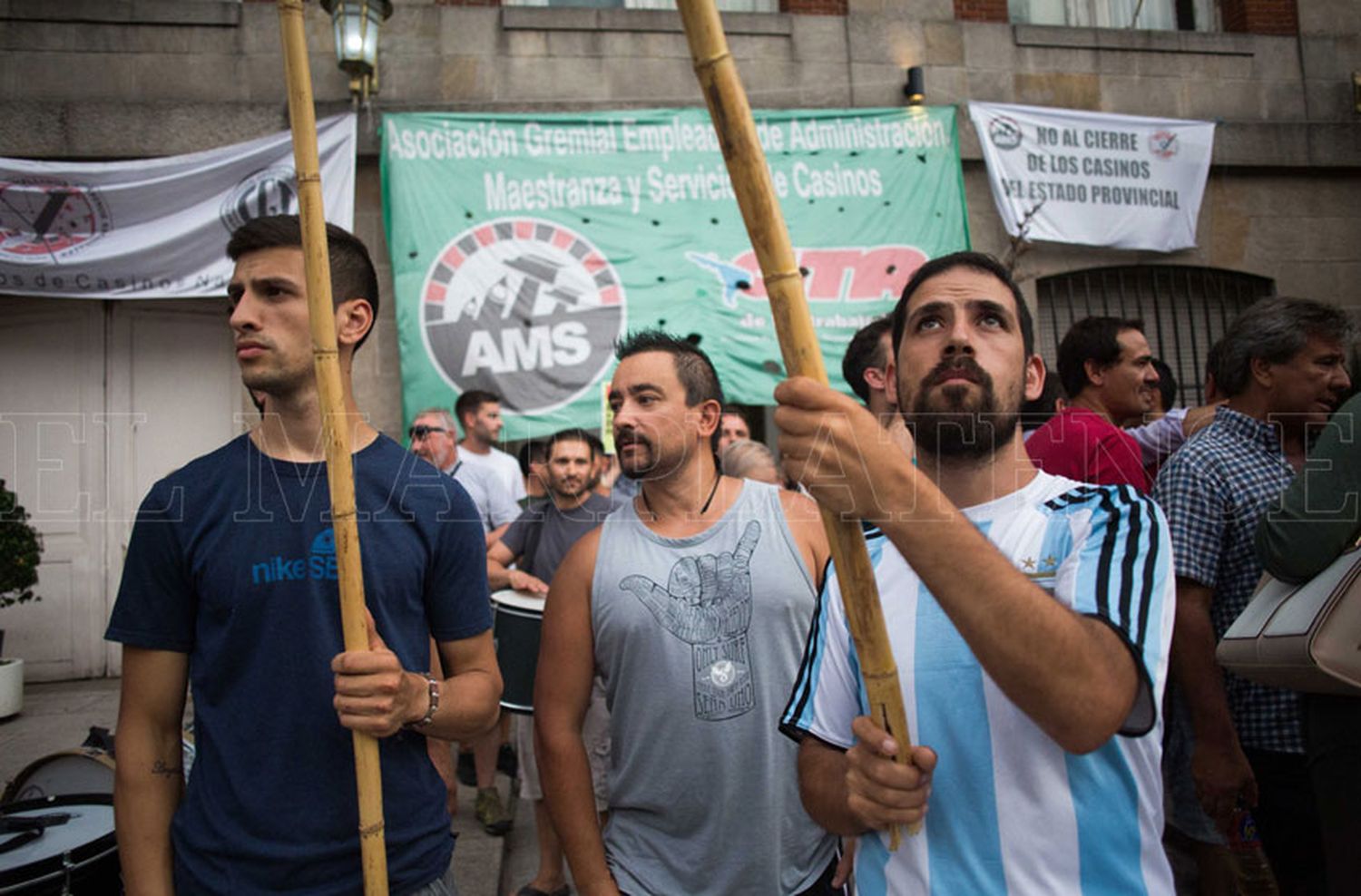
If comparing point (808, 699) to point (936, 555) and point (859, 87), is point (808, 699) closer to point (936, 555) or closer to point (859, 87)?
point (936, 555)

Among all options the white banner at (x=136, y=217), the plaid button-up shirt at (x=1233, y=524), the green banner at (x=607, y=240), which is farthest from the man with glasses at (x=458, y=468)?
the plaid button-up shirt at (x=1233, y=524)

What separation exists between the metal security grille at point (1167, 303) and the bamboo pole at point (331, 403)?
8.43 m

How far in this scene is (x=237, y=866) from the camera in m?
1.89

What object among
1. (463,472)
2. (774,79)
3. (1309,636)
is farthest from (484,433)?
(1309,636)

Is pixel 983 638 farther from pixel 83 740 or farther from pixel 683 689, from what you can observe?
pixel 83 740

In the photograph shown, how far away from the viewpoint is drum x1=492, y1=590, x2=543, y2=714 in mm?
3861

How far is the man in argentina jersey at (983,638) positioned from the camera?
50.3 inches

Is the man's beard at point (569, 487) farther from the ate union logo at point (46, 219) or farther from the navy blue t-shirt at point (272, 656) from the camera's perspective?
the ate union logo at point (46, 219)

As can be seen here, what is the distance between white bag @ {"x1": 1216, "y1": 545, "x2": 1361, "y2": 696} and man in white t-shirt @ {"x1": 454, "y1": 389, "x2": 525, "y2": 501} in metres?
5.19

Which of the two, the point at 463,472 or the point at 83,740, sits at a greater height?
the point at 463,472

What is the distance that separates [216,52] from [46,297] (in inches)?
98.1

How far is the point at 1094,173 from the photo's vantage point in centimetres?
870

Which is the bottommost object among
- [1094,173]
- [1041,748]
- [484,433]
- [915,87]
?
[1041,748]

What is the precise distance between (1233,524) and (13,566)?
7031 mm
